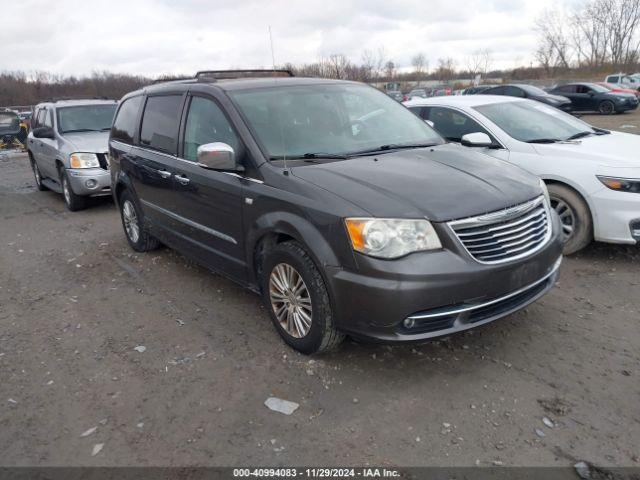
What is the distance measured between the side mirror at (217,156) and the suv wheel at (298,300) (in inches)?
27.2

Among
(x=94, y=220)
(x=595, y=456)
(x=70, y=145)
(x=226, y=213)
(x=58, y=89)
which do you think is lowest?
(x=595, y=456)

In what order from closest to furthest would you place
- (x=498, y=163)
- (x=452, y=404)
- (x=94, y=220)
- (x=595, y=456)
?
(x=595, y=456) < (x=452, y=404) < (x=498, y=163) < (x=94, y=220)

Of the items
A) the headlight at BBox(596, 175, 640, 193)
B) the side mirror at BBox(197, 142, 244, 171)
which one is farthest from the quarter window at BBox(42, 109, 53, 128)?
Result: the headlight at BBox(596, 175, 640, 193)

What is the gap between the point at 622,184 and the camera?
184 inches

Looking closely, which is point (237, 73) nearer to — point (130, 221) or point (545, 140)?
point (130, 221)

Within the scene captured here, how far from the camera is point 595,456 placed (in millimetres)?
2506

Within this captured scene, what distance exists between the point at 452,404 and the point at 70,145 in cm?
773

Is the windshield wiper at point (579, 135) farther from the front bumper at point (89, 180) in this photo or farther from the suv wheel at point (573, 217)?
the front bumper at point (89, 180)

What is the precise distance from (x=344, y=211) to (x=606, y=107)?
2464 cm

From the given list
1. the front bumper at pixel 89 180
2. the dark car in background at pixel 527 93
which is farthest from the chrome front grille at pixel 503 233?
the dark car in background at pixel 527 93

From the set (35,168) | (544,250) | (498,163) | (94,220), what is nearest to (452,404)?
(544,250)

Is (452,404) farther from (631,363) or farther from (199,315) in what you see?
(199,315)

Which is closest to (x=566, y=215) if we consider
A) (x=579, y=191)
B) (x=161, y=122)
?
(x=579, y=191)

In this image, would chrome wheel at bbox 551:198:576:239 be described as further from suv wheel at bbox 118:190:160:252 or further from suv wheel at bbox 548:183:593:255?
suv wheel at bbox 118:190:160:252
